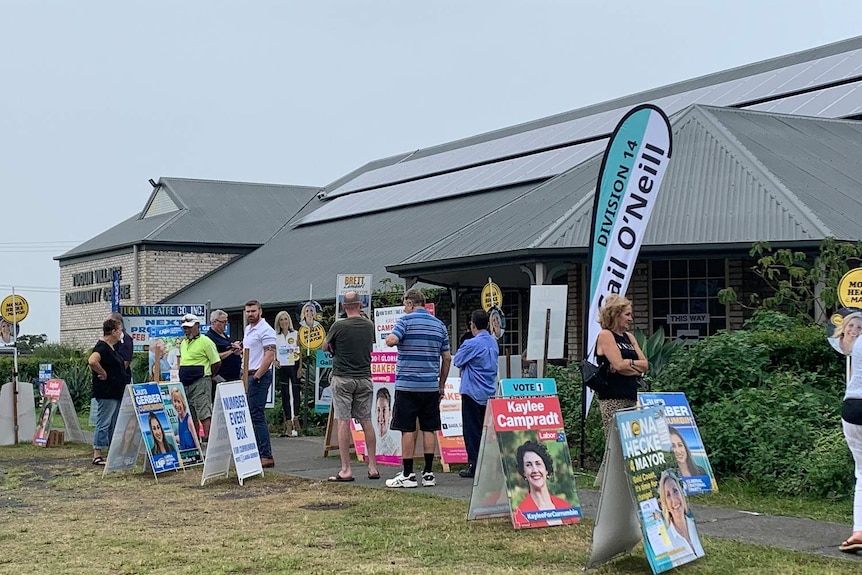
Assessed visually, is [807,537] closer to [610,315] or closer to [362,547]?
[610,315]

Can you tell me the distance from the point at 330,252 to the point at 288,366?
12874mm

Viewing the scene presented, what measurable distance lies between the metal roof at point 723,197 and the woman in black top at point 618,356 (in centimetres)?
776

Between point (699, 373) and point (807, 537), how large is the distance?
396 cm

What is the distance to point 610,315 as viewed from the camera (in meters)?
8.44

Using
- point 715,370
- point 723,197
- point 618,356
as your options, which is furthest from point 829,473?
point 723,197

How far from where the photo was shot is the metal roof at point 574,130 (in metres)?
23.8

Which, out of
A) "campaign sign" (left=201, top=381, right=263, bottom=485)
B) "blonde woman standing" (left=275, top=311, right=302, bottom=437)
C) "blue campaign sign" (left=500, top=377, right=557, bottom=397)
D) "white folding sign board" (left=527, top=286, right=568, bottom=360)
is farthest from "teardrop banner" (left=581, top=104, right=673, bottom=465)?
"blonde woman standing" (left=275, top=311, right=302, bottom=437)

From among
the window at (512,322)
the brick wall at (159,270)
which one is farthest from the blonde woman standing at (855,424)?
the brick wall at (159,270)

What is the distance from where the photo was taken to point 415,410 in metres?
10.9

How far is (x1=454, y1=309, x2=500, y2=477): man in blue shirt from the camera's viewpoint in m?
11.0

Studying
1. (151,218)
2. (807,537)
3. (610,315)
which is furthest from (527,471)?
(151,218)

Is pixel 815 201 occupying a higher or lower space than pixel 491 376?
higher

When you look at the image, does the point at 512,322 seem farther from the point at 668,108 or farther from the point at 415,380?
the point at 415,380

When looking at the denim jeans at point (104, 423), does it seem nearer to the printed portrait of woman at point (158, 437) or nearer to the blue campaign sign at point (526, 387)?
the printed portrait of woman at point (158, 437)
